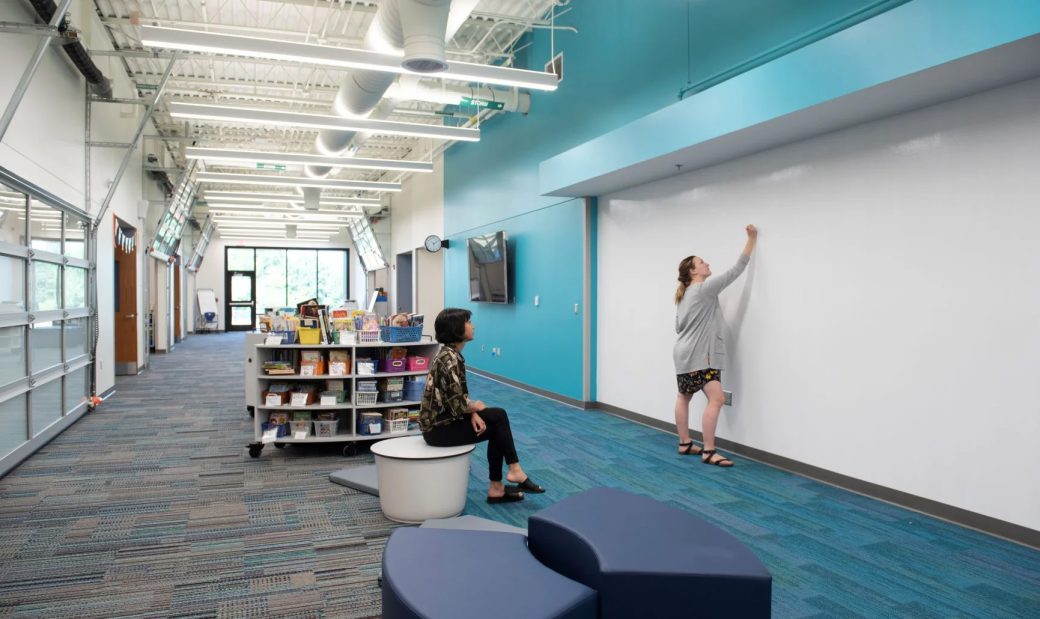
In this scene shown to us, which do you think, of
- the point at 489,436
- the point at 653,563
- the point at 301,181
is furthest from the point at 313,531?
the point at 301,181

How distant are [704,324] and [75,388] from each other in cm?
599

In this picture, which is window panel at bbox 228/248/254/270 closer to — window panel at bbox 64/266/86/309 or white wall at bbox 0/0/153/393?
white wall at bbox 0/0/153/393

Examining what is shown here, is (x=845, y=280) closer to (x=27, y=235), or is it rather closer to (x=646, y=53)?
(x=646, y=53)

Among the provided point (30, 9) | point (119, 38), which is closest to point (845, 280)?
point (30, 9)

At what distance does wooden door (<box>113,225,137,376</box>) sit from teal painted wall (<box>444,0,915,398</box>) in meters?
5.08

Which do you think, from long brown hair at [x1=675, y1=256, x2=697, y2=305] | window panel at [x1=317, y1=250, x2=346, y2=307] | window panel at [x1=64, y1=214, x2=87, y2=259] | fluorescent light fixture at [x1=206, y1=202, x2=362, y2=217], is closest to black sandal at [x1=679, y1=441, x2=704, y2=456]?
long brown hair at [x1=675, y1=256, x2=697, y2=305]

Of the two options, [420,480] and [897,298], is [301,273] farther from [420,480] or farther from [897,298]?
[897,298]

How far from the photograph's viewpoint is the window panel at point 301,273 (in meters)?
22.0

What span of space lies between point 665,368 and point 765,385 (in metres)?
1.14

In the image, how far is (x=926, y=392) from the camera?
138 inches

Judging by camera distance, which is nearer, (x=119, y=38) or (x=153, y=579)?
(x=153, y=579)

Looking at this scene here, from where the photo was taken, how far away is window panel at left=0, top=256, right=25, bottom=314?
4.16 meters

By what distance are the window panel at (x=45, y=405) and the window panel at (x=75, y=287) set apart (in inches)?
31.0

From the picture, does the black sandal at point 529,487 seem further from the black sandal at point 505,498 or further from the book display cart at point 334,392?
the book display cart at point 334,392
